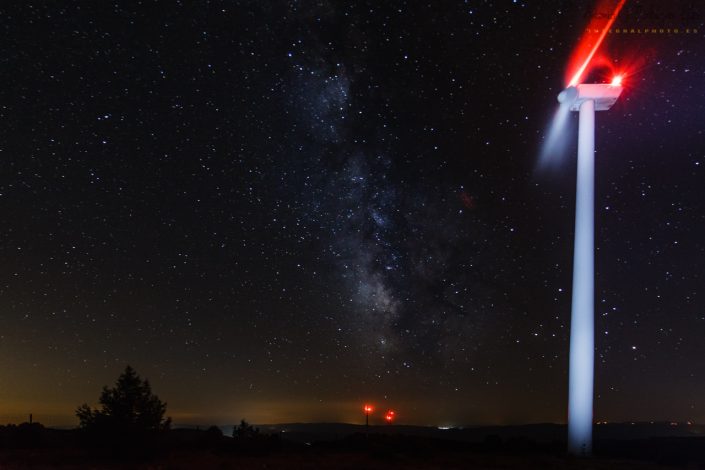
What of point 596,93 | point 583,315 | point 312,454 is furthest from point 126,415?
point 596,93

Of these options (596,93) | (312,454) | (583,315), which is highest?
(596,93)

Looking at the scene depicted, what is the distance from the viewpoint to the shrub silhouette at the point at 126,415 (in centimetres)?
2630

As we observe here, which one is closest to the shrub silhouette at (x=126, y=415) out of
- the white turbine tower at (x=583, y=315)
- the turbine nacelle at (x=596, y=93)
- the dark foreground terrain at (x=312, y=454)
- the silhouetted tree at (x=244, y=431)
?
the dark foreground terrain at (x=312, y=454)

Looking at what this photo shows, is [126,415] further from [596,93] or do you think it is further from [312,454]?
[596,93]

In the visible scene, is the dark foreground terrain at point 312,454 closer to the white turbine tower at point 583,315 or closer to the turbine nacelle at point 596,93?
the white turbine tower at point 583,315

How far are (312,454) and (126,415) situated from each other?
8.50 m

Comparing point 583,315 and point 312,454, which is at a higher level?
point 583,315

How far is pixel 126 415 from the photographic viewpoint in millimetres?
26688

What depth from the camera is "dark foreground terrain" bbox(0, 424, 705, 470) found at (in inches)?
997

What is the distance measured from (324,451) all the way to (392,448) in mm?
3279

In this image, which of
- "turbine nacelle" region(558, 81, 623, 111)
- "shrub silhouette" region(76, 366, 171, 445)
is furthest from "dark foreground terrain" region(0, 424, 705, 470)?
"turbine nacelle" region(558, 81, 623, 111)

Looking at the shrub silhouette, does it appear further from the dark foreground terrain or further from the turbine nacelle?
the turbine nacelle

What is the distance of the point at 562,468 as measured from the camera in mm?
24094

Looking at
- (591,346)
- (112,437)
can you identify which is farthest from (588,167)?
(112,437)
